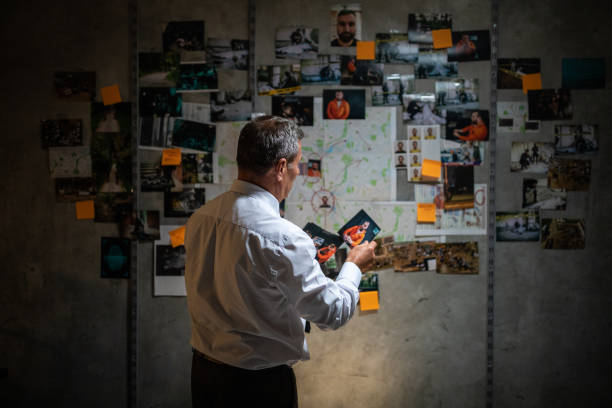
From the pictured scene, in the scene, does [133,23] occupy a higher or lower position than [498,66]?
higher

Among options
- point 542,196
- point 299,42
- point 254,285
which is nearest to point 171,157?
point 299,42

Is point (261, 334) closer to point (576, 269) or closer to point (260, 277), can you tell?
point (260, 277)

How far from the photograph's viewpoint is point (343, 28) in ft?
6.89

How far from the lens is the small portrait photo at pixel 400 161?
2.11 meters

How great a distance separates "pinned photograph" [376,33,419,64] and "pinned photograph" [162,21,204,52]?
1026mm

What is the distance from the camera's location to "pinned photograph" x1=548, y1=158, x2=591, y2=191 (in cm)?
210

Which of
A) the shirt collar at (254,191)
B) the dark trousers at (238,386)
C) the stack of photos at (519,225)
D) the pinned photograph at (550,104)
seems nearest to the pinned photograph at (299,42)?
the shirt collar at (254,191)

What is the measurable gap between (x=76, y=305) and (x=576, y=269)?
116 inches

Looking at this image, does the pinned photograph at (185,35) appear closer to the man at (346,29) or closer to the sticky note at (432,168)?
the man at (346,29)

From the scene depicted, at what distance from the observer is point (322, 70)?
2.11m

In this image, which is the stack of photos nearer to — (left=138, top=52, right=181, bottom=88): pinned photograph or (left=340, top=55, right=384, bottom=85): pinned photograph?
(left=340, top=55, right=384, bottom=85): pinned photograph

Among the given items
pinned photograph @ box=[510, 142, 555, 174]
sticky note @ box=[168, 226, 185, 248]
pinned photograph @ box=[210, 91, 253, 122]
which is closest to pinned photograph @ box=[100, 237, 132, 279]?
sticky note @ box=[168, 226, 185, 248]

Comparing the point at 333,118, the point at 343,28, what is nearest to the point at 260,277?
the point at 333,118

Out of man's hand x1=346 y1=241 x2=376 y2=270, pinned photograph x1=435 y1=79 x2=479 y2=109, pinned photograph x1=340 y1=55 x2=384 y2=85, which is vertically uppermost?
pinned photograph x1=340 y1=55 x2=384 y2=85
